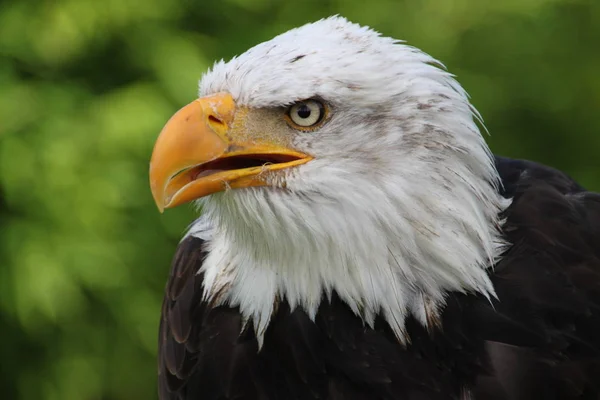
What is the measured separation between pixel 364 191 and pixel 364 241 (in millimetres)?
126

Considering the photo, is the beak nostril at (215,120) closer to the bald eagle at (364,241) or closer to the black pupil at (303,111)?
the bald eagle at (364,241)

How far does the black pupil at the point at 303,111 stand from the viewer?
2.25m

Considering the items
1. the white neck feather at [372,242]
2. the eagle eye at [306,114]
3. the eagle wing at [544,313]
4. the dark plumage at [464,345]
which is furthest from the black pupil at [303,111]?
the eagle wing at [544,313]

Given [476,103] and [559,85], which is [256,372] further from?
[559,85]

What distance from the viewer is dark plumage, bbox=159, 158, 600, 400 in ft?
7.63

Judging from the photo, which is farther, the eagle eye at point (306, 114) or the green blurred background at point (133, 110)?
the green blurred background at point (133, 110)

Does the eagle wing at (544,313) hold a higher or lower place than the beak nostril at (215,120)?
lower

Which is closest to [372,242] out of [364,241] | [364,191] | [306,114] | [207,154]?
[364,241]

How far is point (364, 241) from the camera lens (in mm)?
2271

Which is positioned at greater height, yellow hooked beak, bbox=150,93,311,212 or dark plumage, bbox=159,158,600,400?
yellow hooked beak, bbox=150,93,311,212

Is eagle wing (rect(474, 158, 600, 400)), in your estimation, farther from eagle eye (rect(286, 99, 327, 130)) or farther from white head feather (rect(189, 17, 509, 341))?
eagle eye (rect(286, 99, 327, 130))

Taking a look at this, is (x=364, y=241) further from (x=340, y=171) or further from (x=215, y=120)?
(x=215, y=120)

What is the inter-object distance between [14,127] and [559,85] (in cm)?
340

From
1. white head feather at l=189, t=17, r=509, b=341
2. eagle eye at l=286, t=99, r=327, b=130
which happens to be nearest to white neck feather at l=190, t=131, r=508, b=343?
white head feather at l=189, t=17, r=509, b=341
